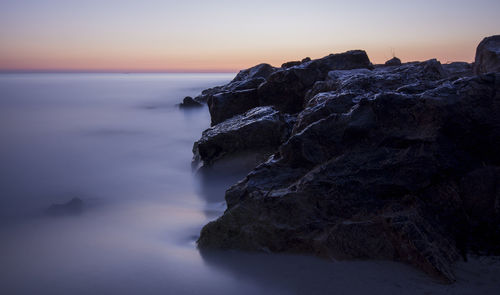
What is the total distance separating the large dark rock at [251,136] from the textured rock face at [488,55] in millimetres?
6061

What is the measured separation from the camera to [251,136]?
762cm

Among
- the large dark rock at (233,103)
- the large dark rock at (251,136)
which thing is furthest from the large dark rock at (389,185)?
the large dark rock at (233,103)

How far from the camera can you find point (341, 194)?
12.8 feet

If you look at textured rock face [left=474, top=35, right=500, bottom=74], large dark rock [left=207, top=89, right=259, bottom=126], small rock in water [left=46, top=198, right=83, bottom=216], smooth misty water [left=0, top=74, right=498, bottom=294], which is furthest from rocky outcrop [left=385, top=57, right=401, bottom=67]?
small rock in water [left=46, top=198, right=83, bottom=216]

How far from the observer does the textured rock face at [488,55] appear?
9.59 meters

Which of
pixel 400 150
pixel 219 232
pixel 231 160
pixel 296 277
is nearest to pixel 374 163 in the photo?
pixel 400 150

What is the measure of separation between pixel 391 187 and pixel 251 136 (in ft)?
13.5

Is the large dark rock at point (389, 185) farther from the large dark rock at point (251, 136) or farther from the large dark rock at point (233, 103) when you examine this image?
the large dark rock at point (233, 103)

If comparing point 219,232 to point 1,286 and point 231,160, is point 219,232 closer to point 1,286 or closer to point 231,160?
point 1,286

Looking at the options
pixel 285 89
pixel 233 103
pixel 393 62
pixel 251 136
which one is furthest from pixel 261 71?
pixel 251 136

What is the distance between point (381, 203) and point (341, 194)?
42 centimetres

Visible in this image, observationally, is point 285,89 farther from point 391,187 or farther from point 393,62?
point 393,62

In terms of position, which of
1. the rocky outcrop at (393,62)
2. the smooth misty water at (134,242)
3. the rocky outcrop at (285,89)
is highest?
the rocky outcrop at (393,62)

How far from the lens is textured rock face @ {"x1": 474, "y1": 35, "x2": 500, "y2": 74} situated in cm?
959
